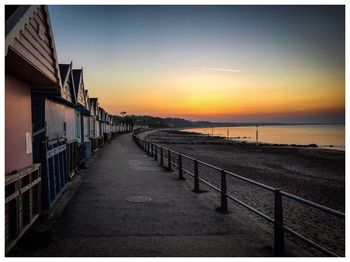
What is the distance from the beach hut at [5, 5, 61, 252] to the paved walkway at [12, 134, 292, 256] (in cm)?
75

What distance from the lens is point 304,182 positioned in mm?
19219

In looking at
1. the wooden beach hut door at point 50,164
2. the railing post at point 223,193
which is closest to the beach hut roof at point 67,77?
the wooden beach hut door at point 50,164

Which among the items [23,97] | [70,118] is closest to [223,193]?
[23,97]

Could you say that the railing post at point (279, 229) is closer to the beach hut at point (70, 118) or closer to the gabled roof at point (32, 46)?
the gabled roof at point (32, 46)

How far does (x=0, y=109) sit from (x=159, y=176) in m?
9.91

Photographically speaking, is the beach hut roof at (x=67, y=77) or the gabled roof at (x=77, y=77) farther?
the gabled roof at (x=77, y=77)

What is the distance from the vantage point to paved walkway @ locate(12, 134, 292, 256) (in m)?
5.36

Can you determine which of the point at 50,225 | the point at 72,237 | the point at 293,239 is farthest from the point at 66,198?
the point at 293,239

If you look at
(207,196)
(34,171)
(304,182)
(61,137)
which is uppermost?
(61,137)

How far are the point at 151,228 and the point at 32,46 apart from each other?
165 inches

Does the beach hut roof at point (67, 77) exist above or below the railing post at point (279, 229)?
above

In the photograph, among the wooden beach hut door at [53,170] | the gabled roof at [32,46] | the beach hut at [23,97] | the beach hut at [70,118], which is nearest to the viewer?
the gabled roof at [32,46]

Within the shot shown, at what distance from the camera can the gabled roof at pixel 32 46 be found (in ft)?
15.1

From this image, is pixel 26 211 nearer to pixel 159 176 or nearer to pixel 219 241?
pixel 219 241
